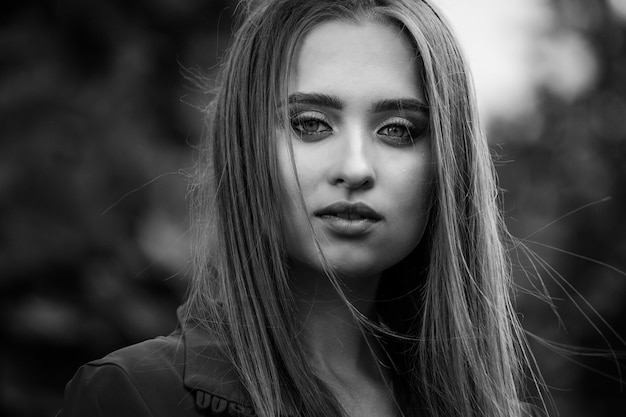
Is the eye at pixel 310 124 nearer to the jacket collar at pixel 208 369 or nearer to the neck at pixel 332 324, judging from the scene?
the neck at pixel 332 324

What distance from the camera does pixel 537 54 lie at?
6430 millimetres

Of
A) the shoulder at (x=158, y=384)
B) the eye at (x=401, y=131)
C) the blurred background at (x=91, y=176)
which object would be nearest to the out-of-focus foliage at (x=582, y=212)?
the blurred background at (x=91, y=176)

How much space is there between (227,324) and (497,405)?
739 mm

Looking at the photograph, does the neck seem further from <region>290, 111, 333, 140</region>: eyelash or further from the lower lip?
<region>290, 111, 333, 140</region>: eyelash

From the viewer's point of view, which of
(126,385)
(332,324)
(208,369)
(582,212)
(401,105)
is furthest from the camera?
(582,212)

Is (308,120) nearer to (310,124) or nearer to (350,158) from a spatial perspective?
(310,124)

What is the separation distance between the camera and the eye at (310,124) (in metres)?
2.11

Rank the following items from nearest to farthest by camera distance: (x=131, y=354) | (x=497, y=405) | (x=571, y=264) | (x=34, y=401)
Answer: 1. (x=131, y=354)
2. (x=497, y=405)
3. (x=34, y=401)
4. (x=571, y=264)

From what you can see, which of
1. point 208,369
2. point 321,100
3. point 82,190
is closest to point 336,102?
point 321,100

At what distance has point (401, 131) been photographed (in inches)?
86.5

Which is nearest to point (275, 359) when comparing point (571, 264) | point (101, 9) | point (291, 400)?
point (291, 400)

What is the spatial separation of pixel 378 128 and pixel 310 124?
0.55 ft

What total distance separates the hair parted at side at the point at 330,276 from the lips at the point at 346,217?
0.13m

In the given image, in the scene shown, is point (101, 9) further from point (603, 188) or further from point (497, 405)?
point (603, 188)
